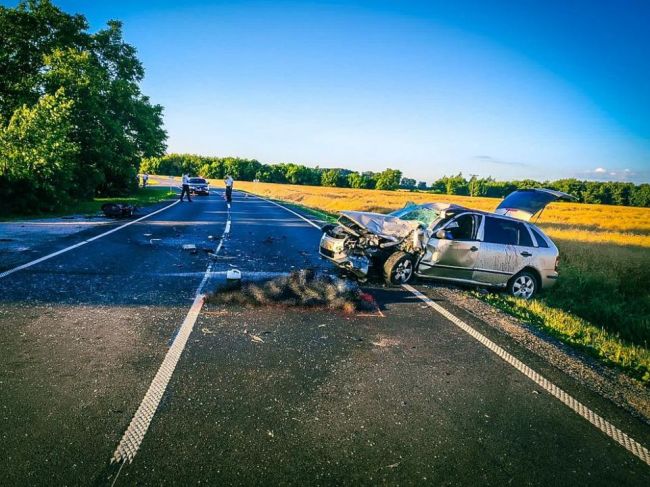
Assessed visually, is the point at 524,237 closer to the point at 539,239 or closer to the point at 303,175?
the point at 539,239

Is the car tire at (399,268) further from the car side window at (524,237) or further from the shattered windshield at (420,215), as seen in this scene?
the car side window at (524,237)

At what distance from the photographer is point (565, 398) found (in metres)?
3.62

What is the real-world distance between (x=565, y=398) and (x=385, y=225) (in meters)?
4.94

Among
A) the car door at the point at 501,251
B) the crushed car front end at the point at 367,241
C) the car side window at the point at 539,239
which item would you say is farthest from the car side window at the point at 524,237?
the crushed car front end at the point at 367,241

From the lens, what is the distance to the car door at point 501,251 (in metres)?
7.45

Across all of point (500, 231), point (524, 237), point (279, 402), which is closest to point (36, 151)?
point (279, 402)

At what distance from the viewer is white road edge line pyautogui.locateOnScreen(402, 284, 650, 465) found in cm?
295

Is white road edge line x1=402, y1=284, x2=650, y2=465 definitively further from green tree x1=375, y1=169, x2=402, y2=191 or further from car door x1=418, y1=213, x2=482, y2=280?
green tree x1=375, y1=169, x2=402, y2=191

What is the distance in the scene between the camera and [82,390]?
3.20m

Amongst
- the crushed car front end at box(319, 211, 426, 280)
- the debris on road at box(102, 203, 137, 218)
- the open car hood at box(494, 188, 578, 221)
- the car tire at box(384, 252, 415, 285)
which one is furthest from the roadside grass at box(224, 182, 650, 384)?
the debris on road at box(102, 203, 137, 218)

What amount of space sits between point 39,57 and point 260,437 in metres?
27.7

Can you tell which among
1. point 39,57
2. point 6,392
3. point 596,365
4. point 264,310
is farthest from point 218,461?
point 39,57

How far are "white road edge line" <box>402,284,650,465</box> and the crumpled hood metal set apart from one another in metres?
2.54

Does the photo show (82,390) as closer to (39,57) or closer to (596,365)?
(596,365)
